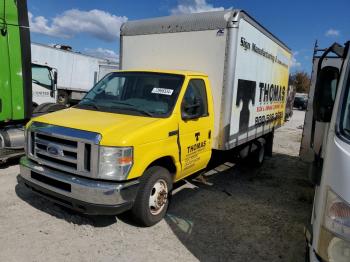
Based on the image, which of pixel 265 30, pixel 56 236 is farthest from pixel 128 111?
pixel 265 30

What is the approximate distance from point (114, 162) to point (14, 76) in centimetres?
433

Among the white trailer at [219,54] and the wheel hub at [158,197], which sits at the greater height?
the white trailer at [219,54]

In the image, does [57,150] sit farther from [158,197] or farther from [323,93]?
[323,93]

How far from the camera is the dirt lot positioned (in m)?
3.99

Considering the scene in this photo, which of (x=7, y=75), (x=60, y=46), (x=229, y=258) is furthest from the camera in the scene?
(x=60, y=46)

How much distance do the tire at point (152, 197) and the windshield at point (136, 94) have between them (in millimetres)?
838

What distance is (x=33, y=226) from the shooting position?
4.45 m

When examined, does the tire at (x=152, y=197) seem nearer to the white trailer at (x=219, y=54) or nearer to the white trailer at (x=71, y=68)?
the white trailer at (x=219, y=54)

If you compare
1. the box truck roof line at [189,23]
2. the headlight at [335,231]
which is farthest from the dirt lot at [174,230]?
the box truck roof line at [189,23]

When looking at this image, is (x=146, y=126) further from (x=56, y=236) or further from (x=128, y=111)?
(x=56, y=236)

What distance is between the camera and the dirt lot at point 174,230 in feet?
13.1

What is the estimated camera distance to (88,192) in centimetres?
396

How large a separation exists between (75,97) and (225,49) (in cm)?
1843

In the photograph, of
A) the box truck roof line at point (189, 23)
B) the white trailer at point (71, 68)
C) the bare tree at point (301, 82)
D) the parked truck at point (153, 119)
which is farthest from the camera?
the bare tree at point (301, 82)
